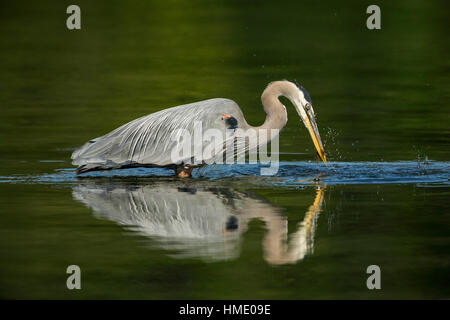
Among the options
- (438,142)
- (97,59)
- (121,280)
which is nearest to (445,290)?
(121,280)

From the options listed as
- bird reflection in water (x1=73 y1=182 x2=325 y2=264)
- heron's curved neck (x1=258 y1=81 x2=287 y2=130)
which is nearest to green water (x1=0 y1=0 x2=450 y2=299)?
bird reflection in water (x1=73 y1=182 x2=325 y2=264)

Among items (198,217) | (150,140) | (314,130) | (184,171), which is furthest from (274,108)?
(198,217)

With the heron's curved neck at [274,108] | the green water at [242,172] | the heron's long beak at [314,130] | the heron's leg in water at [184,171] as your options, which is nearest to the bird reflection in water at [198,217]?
the green water at [242,172]

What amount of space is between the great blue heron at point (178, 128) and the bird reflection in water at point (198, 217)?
26.2 inches

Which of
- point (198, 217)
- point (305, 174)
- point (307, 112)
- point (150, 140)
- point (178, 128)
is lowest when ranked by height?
point (198, 217)

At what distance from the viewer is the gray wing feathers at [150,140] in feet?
39.1

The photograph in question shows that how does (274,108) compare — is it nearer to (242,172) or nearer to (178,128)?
(242,172)

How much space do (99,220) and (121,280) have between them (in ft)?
6.69

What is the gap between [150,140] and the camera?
12.1 m

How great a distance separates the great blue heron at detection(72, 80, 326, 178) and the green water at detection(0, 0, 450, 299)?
0.29 metres

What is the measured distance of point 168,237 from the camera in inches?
343

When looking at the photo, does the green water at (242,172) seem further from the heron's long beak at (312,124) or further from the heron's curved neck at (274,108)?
the heron's curved neck at (274,108)

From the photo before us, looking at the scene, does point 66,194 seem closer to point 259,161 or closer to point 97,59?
point 259,161

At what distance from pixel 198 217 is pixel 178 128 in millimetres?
2898
